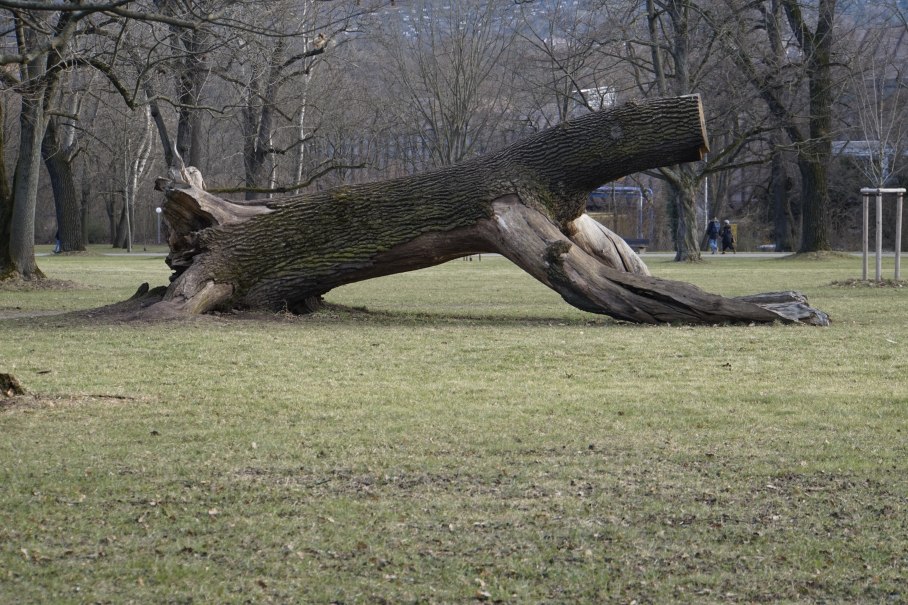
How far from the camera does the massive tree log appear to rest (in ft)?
42.8

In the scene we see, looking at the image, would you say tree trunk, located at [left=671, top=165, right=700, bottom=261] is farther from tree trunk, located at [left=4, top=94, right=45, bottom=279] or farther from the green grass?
the green grass

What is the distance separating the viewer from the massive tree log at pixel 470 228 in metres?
13.0

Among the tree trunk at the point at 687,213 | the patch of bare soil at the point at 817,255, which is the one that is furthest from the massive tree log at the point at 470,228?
the patch of bare soil at the point at 817,255

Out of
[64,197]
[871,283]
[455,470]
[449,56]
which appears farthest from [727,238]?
[455,470]

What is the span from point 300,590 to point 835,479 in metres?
3.01

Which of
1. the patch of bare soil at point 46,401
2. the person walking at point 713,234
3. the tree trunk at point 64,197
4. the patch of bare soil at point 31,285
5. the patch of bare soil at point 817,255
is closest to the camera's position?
the patch of bare soil at point 46,401

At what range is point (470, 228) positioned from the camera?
1343 centimetres

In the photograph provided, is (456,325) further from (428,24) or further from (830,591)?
(428,24)

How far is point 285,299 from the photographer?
1405 centimetres

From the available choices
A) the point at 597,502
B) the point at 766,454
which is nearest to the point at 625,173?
the point at 766,454

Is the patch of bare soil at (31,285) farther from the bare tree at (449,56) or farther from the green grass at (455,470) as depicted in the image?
the bare tree at (449,56)

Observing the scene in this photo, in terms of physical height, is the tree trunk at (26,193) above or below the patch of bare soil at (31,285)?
above

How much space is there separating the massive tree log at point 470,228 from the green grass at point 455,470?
1.66 m

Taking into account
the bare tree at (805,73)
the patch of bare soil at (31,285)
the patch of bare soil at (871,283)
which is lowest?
the patch of bare soil at (31,285)
